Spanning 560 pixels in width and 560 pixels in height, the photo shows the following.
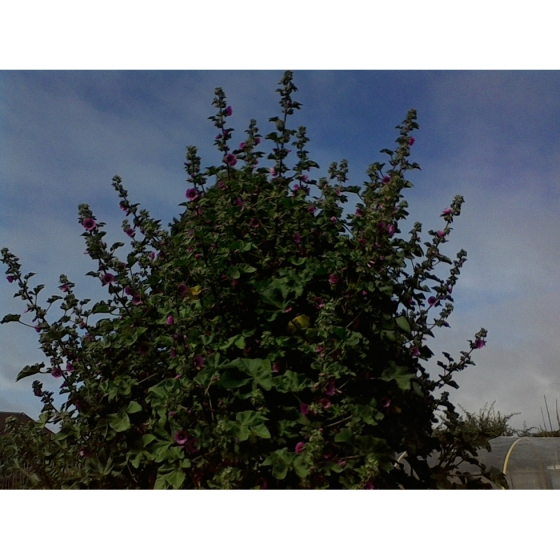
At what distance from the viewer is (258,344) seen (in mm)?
3189

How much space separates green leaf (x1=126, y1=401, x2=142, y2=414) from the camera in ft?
10.5

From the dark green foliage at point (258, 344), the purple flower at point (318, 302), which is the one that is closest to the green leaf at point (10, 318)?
the dark green foliage at point (258, 344)

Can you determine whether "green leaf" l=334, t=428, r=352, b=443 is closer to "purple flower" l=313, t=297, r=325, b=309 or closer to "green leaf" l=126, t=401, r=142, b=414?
"purple flower" l=313, t=297, r=325, b=309

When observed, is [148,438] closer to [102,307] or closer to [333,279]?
[102,307]

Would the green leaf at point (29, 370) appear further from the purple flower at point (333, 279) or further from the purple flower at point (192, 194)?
the purple flower at point (333, 279)

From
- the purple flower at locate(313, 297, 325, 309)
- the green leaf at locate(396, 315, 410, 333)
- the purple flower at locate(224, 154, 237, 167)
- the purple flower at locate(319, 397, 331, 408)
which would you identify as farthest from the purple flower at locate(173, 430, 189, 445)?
the purple flower at locate(224, 154, 237, 167)

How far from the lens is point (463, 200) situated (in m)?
3.58

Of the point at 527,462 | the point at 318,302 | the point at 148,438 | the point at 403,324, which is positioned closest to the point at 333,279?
the point at 318,302

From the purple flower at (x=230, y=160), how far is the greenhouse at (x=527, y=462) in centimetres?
279

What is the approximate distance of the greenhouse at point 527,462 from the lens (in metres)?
5.15

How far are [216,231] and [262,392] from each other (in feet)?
3.04

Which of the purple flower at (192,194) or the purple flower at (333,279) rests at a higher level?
the purple flower at (192,194)

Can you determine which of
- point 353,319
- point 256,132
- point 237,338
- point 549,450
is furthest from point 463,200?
point 549,450
